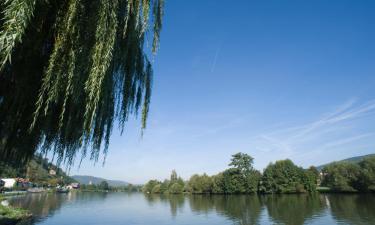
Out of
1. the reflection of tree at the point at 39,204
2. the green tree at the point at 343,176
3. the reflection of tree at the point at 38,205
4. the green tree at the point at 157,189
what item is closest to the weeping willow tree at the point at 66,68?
the reflection of tree at the point at 39,204

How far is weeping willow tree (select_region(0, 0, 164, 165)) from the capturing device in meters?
4.78

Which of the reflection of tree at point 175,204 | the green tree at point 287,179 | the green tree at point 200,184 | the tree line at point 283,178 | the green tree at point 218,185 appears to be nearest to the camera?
the reflection of tree at point 175,204

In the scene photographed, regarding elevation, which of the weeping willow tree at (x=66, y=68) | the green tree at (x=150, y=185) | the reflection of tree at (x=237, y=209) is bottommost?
the reflection of tree at (x=237, y=209)

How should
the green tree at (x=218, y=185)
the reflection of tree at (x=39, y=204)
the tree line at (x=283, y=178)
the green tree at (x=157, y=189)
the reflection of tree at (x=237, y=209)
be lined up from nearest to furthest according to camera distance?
the reflection of tree at (x=237, y=209), the reflection of tree at (x=39, y=204), the tree line at (x=283, y=178), the green tree at (x=218, y=185), the green tree at (x=157, y=189)

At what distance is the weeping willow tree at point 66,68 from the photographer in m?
4.78

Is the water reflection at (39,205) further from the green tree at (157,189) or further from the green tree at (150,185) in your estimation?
the green tree at (150,185)

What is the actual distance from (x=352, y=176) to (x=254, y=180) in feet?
110

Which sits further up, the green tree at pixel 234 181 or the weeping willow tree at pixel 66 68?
the green tree at pixel 234 181

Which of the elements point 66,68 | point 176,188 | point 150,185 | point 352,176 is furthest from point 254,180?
point 66,68

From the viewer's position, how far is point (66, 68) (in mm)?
4848

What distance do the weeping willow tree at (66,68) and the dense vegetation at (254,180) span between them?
92.4m

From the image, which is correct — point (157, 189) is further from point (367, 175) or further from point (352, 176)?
point (367, 175)

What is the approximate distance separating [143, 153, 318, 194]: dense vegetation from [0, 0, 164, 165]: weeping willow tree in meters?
92.4

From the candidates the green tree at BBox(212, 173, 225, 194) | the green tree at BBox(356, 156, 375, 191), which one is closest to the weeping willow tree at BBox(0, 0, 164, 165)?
the green tree at BBox(356, 156, 375, 191)
